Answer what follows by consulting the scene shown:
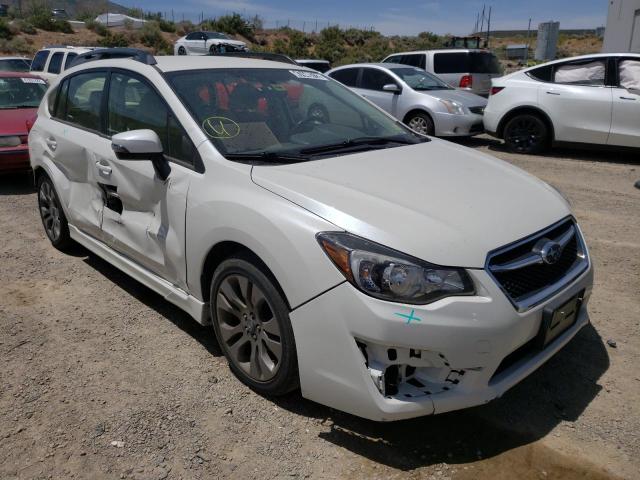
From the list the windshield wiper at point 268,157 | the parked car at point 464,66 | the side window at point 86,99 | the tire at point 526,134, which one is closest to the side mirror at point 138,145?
the windshield wiper at point 268,157

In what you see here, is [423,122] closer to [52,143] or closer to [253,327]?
[52,143]

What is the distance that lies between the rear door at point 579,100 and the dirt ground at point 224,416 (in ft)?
17.4

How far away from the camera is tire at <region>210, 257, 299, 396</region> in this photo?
264cm

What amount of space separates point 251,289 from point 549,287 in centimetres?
144

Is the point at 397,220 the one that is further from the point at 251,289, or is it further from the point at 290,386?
the point at 290,386

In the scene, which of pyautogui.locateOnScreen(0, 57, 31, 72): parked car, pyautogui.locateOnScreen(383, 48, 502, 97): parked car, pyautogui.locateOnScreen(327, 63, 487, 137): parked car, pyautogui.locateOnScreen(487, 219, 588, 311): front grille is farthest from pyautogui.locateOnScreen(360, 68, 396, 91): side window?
pyautogui.locateOnScreen(0, 57, 31, 72): parked car

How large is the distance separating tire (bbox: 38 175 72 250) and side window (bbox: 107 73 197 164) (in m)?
1.27

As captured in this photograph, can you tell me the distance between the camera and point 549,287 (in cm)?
265

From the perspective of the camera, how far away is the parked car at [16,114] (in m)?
7.07

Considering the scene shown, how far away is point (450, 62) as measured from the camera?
13.3 meters

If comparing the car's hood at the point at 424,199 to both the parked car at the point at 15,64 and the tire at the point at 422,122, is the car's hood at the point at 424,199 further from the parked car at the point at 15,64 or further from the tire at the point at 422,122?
the parked car at the point at 15,64

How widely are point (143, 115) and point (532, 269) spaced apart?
249 cm

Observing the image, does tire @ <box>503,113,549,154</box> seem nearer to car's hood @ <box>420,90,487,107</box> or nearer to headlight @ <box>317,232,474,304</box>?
car's hood @ <box>420,90,487,107</box>

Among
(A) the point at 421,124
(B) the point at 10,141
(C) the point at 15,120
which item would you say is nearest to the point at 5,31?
(C) the point at 15,120
